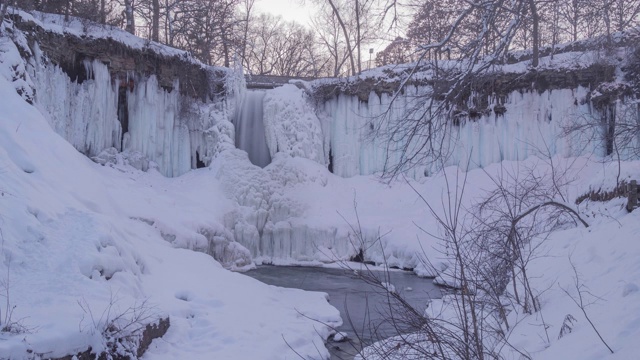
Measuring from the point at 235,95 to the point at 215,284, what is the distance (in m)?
10.5

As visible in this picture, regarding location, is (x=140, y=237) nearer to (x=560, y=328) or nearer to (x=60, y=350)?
(x=60, y=350)

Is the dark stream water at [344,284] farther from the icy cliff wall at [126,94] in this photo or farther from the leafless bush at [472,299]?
the icy cliff wall at [126,94]

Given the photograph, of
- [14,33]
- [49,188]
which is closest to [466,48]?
[49,188]

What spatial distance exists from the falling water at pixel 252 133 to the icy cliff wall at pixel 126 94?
868 mm

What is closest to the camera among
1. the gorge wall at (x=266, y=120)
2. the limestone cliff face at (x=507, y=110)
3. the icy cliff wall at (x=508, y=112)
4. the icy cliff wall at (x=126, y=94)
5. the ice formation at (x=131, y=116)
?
the icy cliff wall at (x=126, y=94)

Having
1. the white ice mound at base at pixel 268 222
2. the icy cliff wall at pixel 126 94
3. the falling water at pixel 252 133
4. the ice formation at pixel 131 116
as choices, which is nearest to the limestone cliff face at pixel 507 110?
the falling water at pixel 252 133

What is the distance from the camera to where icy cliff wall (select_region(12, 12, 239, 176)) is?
1413cm

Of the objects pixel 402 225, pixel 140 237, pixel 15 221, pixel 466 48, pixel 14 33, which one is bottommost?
pixel 402 225

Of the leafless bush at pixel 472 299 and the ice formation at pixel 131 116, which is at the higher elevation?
the ice formation at pixel 131 116

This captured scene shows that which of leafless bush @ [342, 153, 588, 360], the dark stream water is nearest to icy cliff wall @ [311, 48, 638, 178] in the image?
the dark stream water

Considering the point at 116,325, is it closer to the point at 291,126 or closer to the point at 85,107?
the point at 85,107

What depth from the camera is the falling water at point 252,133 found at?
19.2 m

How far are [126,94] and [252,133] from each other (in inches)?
179

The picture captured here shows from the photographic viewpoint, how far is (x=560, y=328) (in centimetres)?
436
